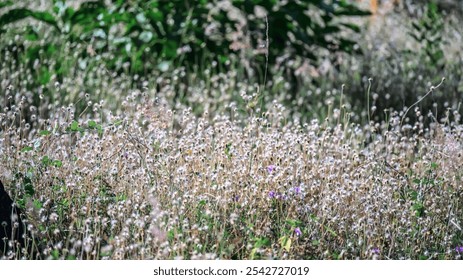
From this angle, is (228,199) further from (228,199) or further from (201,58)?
(201,58)

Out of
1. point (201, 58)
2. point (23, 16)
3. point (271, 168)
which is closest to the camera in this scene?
point (271, 168)

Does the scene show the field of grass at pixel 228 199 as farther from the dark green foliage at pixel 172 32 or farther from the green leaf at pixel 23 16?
the dark green foliage at pixel 172 32

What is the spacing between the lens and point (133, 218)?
339 cm

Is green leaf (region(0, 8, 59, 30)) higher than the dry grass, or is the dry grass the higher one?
green leaf (region(0, 8, 59, 30))

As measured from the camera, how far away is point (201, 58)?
6215 mm

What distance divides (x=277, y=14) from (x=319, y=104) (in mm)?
771

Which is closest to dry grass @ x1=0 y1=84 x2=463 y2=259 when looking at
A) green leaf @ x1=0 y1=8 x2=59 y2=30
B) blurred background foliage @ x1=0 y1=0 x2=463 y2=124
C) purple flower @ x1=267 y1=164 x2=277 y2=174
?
purple flower @ x1=267 y1=164 x2=277 y2=174

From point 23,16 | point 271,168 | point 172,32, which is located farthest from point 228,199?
point 23,16

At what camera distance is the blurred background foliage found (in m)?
5.77

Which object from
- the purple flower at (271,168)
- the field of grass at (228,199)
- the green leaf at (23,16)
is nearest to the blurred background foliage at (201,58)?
the green leaf at (23,16)

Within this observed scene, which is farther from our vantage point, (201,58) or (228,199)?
(201,58)

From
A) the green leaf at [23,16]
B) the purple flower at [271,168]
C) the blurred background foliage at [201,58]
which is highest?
the green leaf at [23,16]

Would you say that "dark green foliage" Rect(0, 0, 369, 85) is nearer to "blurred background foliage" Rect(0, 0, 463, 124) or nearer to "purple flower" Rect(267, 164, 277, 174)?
"blurred background foliage" Rect(0, 0, 463, 124)

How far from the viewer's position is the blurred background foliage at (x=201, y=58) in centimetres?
577
